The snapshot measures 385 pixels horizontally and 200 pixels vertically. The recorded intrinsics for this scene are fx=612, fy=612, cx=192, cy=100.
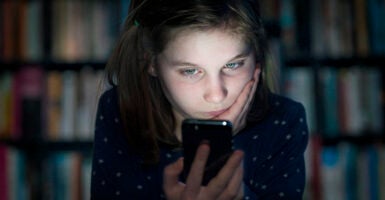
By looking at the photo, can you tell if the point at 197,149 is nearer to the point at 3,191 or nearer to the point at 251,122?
the point at 251,122

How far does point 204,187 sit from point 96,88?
67 cm

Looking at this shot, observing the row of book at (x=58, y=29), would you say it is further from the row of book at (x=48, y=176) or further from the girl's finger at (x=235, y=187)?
the girl's finger at (x=235, y=187)

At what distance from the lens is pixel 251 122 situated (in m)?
0.76

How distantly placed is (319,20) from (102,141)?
722mm

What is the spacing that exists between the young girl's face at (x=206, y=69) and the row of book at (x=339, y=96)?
Answer: 63 cm

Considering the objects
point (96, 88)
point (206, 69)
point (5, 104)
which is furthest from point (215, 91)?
point (5, 104)

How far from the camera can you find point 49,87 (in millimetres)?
1359

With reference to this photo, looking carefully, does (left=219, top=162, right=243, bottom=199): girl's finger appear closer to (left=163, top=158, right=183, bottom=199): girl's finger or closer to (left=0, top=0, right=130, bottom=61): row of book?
(left=163, top=158, right=183, bottom=199): girl's finger

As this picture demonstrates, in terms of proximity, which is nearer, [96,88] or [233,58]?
[233,58]

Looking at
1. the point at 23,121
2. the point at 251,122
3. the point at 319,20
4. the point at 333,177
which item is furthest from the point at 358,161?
the point at 23,121

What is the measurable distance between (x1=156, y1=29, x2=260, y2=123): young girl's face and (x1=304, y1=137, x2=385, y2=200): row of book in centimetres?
61

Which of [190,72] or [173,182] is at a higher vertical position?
[190,72]

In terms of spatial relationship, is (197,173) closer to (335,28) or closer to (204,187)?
(204,187)

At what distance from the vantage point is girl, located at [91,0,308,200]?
71 centimetres
